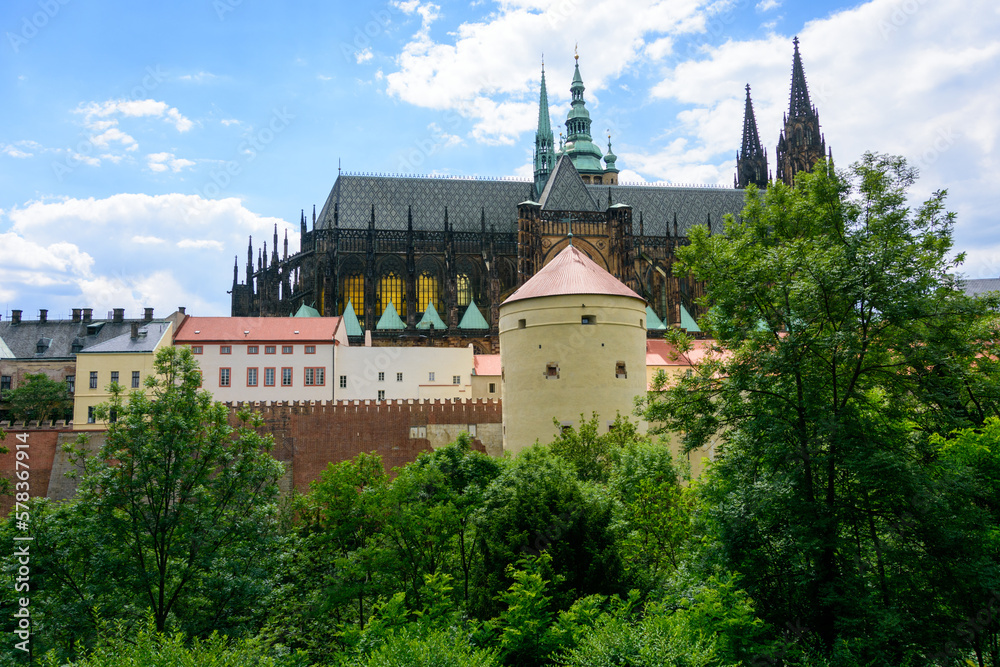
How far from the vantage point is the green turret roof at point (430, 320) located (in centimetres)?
6994

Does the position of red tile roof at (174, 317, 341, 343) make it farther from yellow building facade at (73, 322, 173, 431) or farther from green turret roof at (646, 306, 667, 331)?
green turret roof at (646, 306, 667, 331)

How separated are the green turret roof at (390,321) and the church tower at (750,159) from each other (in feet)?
213

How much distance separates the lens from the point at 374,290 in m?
74.5

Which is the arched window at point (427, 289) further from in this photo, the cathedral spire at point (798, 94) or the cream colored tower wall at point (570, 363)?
the cathedral spire at point (798, 94)

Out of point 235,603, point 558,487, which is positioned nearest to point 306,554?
point 235,603

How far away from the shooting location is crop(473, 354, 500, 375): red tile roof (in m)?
54.2

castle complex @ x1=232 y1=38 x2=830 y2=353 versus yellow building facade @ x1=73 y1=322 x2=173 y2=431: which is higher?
castle complex @ x1=232 y1=38 x2=830 y2=353

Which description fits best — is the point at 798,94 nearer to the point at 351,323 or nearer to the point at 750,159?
the point at 750,159

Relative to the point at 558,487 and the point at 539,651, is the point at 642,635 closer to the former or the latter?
the point at 539,651

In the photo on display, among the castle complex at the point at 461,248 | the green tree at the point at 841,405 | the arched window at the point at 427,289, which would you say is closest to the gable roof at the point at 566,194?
the castle complex at the point at 461,248

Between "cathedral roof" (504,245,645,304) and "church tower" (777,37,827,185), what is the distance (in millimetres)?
77537

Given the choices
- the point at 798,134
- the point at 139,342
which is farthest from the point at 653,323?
the point at 798,134

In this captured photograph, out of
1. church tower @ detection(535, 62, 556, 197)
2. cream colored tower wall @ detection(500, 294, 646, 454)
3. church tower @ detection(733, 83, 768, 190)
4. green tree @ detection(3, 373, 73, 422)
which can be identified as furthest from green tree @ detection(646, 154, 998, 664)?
church tower @ detection(733, 83, 768, 190)

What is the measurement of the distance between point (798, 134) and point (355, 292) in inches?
2654
